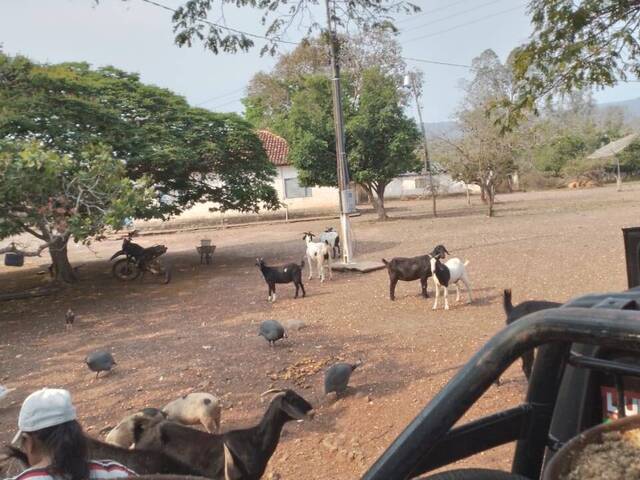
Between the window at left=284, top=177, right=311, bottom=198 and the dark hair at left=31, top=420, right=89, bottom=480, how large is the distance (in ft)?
111

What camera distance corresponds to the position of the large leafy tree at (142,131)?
40.3 feet

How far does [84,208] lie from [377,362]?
639 centimetres

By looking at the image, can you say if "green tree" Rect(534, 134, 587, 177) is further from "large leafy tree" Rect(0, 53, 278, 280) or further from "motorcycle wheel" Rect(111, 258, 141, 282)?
"motorcycle wheel" Rect(111, 258, 141, 282)

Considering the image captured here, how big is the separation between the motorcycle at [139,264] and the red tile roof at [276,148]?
19.7 metres

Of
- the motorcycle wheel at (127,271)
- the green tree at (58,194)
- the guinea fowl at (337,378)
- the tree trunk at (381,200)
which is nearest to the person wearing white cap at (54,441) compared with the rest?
the guinea fowl at (337,378)

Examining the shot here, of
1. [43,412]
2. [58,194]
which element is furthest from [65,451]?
[58,194]

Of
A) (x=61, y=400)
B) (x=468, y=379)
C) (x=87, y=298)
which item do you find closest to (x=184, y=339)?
(x=87, y=298)

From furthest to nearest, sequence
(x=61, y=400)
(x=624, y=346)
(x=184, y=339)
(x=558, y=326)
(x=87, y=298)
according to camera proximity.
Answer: (x=87, y=298) < (x=184, y=339) < (x=61, y=400) < (x=558, y=326) < (x=624, y=346)

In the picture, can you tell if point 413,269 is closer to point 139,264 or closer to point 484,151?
point 139,264

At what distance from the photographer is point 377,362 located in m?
6.79

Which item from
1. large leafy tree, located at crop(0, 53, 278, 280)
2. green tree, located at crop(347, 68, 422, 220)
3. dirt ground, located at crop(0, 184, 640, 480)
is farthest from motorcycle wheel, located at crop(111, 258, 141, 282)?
green tree, located at crop(347, 68, 422, 220)

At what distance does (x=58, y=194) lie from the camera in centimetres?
945

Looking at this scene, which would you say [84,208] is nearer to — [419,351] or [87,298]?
[87,298]

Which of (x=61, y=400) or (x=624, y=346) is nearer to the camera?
A: (x=624, y=346)
